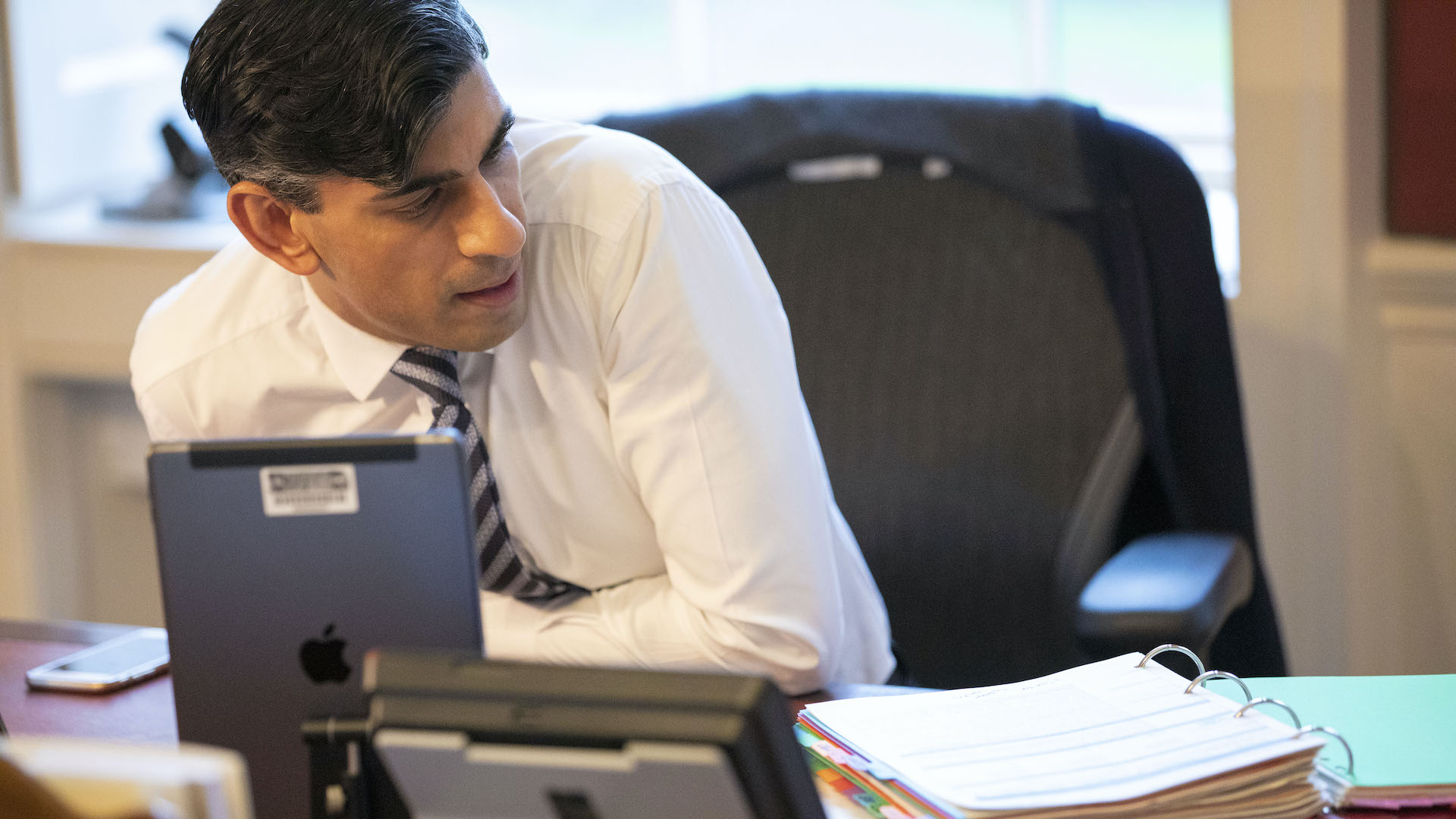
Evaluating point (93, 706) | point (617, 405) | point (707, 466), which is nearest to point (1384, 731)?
point (707, 466)

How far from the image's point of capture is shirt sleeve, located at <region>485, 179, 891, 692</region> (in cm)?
124

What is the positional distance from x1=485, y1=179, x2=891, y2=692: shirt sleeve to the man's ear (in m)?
0.25

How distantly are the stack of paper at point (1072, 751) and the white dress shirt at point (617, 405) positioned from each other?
0.84 ft

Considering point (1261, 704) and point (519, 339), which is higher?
point (519, 339)

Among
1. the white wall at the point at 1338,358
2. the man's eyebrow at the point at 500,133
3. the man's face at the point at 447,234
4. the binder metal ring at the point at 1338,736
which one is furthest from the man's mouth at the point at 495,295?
the white wall at the point at 1338,358

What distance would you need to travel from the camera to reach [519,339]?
1.32 m

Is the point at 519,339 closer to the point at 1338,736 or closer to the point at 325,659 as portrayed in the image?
the point at 325,659

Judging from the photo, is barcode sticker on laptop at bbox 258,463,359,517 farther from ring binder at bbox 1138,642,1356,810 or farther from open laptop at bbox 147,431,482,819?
ring binder at bbox 1138,642,1356,810

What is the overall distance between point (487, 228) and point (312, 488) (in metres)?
0.35

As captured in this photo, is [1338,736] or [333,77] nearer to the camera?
[1338,736]

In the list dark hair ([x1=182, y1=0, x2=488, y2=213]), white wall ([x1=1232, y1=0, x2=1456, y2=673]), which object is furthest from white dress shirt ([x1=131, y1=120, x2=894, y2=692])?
white wall ([x1=1232, y1=0, x2=1456, y2=673])

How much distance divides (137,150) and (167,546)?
2170 mm

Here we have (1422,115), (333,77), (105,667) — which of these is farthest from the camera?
(1422,115)

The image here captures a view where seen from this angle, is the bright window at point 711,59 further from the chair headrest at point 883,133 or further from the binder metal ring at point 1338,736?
the binder metal ring at point 1338,736
